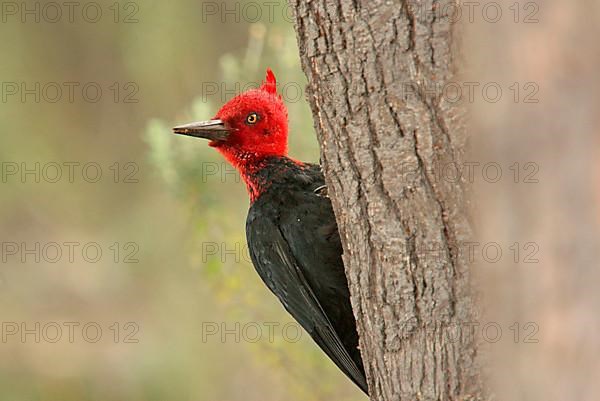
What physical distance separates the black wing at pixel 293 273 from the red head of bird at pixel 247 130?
0.23 metres

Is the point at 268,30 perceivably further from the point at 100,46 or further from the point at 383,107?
the point at 383,107

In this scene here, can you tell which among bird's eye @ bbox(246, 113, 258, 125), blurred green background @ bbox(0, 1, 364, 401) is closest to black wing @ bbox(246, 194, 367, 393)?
bird's eye @ bbox(246, 113, 258, 125)

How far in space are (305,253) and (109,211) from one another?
409 centimetres

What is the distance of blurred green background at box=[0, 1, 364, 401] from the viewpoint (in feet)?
19.7

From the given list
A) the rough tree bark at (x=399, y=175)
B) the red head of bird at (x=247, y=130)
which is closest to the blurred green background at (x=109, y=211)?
the red head of bird at (x=247, y=130)

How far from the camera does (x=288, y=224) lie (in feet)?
10.9

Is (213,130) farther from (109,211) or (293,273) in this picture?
(109,211)

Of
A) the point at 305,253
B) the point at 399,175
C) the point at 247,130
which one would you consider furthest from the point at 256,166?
the point at 399,175

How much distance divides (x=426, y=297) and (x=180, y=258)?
4509 mm

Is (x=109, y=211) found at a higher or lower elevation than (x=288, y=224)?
lower

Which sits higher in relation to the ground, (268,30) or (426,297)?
(268,30)

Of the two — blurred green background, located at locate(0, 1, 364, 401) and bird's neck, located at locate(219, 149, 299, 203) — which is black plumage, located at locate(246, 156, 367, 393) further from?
blurred green background, located at locate(0, 1, 364, 401)

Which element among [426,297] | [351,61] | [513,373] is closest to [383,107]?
[351,61]

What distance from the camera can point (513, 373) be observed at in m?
1.59
